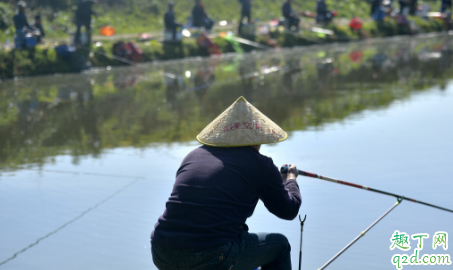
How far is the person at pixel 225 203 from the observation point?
2867mm

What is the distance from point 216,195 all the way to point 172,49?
1860 centimetres

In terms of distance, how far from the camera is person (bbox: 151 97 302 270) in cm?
287

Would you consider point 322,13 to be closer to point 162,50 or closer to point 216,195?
point 162,50

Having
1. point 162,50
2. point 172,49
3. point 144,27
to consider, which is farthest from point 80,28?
point 144,27

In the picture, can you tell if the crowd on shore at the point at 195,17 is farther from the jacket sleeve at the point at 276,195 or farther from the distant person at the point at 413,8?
the jacket sleeve at the point at 276,195

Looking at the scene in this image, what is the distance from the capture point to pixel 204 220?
2.87 metres

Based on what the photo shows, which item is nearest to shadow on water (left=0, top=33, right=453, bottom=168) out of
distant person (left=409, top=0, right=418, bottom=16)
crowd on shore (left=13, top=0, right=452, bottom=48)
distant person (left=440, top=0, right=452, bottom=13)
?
crowd on shore (left=13, top=0, right=452, bottom=48)

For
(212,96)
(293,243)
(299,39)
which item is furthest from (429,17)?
(293,243)

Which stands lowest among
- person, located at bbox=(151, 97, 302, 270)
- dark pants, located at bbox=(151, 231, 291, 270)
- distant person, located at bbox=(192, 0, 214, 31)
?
dark pants, located at bbox=(151, 231, 291, 270)

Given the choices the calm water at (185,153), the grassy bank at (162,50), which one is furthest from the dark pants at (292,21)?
the calm water at (185,153)

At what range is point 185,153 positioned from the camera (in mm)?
6891

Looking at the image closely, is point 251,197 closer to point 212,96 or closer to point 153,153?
point 153,153

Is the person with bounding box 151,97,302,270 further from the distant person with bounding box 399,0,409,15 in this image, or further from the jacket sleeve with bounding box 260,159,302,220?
the distant person with bounding box 399,0,409,15

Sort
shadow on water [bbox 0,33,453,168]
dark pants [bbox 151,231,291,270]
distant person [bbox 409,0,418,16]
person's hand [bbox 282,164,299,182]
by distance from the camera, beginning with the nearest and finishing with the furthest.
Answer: dark pants [bbox 151,231,291,270], person's hand [bbox 282,164,299,182], shadow on water [bbox 0,33,453,168], distant person [bbox 409,0,418,16]
